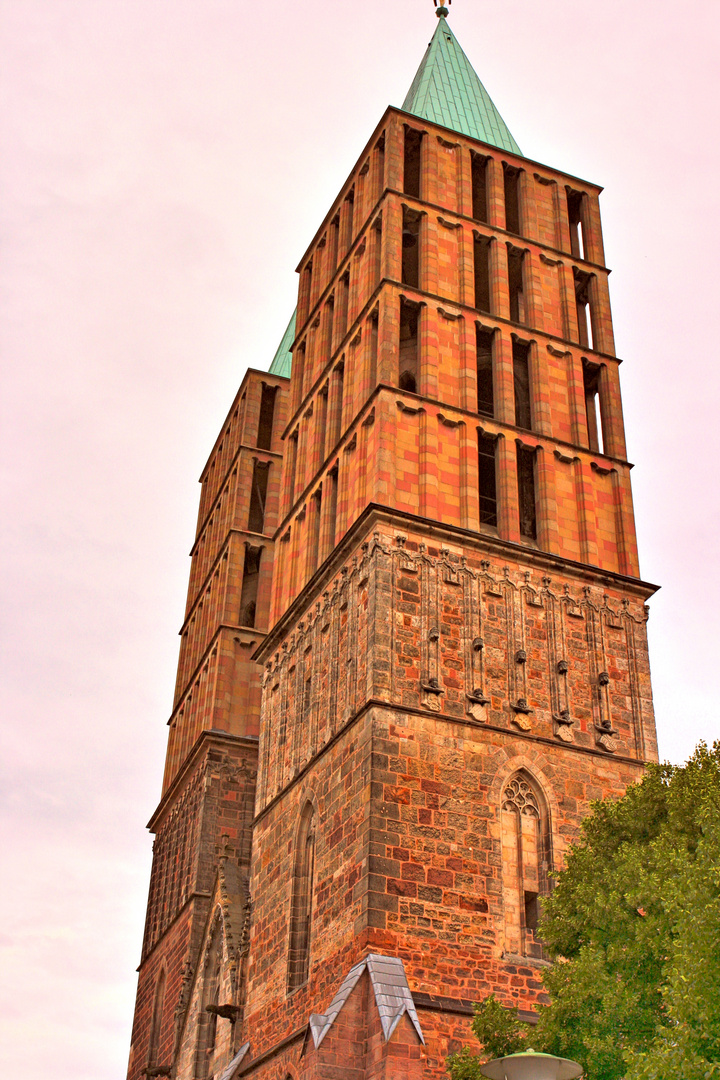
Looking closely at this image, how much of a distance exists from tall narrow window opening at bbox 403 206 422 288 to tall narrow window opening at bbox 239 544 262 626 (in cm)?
1357

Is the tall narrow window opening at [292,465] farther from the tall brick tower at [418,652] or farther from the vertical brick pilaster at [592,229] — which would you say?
the vertical brick pilaster at [592,229]

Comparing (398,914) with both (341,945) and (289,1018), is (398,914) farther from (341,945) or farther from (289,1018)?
(289,1018)

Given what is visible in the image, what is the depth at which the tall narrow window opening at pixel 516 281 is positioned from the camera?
3453 centimetres

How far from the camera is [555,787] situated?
2608cm

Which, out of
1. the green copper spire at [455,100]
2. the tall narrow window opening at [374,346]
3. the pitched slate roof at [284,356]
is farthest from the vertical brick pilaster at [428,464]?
the pitched slate roof at [284,356]

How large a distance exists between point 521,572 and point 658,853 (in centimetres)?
1115

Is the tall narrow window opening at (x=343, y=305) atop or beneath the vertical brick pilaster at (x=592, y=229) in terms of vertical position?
beneath

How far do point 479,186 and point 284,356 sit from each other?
15.9 metres

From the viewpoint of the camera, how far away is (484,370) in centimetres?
3362

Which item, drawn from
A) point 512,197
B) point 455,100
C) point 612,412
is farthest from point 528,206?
point 612,412

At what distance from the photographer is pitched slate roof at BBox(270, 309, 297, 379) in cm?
5053

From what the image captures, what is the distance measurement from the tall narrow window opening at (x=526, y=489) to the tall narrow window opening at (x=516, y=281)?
4642 millimetres

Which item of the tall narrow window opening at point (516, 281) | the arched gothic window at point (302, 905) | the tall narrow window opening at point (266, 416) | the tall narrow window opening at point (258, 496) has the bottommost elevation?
the arched gothic window at point (302, 905)

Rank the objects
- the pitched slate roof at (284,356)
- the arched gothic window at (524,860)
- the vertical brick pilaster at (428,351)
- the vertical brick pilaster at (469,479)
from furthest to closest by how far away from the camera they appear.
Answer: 1. the pitched slate roof at (284,356)
2. the vertical brick pilaster at (428,351)
3. the vertical brick pilaster at (469,479)
4. the arched gothic window at (524,860)
